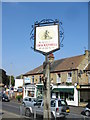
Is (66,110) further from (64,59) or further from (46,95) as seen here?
(64,59)

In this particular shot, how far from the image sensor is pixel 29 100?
22750mm

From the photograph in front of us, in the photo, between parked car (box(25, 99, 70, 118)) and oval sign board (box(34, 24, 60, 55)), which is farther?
parked car (box(25, 99, 70, 118))

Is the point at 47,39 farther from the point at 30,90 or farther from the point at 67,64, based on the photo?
the point at 30,90

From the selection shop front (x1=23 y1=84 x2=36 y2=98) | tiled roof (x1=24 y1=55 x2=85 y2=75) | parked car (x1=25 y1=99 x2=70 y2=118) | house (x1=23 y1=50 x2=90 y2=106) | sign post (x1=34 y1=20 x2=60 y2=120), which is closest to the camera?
sign post (x1=34 y1=20 x2=60 y2=120)

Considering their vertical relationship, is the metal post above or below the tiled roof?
below

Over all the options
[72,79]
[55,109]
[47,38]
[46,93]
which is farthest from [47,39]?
[72,79]

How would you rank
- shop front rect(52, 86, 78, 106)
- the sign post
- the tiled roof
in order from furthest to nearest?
the tiled roof → shop front rect(52, 86, 78, 106) → the sign post

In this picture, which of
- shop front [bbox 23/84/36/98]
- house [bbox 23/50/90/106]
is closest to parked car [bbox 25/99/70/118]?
house [bbox 23/50/90/106]

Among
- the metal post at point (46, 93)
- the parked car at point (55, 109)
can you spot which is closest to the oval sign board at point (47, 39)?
the metal post at point (46, 93)

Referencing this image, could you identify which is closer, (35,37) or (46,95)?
(46,95)

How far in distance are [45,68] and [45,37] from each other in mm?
1738

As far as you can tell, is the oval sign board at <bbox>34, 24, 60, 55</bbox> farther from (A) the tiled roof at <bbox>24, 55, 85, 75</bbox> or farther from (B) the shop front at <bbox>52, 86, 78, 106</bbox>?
(A) the tiled roof at <bbox>24, 55, 85, 75</bbox>

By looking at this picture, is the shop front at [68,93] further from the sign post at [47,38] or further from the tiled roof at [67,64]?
the sign post at [47,38]

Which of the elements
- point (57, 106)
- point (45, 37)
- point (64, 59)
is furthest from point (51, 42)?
point (64, 59)
